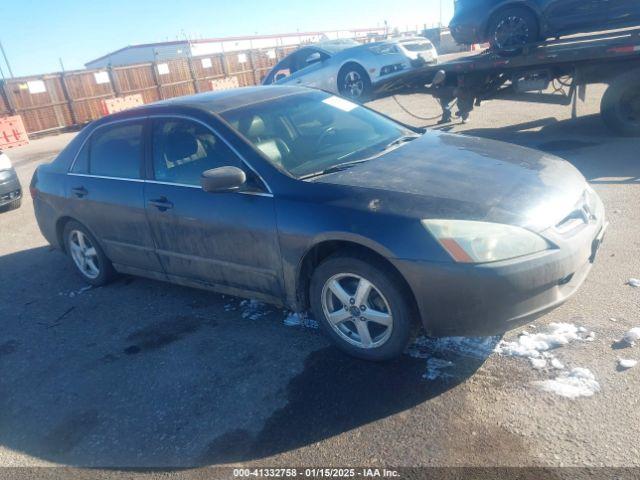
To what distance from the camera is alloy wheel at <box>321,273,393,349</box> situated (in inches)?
126

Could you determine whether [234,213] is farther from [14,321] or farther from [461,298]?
[14,321]

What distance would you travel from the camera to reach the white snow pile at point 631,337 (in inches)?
125

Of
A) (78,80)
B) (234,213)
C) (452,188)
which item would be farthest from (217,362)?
(78,80)

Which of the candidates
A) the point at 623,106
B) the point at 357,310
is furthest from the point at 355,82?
the point at 357,310

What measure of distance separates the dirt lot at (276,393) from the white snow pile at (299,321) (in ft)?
0.17

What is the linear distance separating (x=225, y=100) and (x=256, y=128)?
492mm

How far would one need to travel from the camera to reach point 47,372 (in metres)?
3.87

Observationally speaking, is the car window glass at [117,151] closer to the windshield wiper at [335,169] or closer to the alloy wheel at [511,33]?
the windshield wiper at [335,169]

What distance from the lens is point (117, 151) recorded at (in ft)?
15.2

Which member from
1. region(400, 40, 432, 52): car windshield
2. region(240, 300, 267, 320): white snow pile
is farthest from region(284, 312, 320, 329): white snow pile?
region(400, 40, 432, 52): car windshield

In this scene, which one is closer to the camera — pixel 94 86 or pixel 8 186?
pixel 8 186

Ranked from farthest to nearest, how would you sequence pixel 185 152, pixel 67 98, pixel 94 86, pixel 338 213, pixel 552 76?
pixel 94 86, pixel 67 98, pixel 552 76, pixel 185 152, pixel 338 213

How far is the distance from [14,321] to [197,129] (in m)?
2.51

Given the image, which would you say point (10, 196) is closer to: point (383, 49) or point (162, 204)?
point (162, 204)
